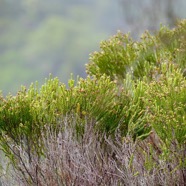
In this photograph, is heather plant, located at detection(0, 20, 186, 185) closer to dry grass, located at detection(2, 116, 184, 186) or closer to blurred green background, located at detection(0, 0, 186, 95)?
dry grass, located at detection(2, 116, 184, 186)

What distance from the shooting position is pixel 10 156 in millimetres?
8367

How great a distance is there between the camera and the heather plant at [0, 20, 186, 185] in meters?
7.47

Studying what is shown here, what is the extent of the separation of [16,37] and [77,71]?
24989mm

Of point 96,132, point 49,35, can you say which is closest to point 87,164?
point 96,132

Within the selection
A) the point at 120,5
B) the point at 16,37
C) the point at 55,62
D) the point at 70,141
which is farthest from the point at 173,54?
the point at 16,37

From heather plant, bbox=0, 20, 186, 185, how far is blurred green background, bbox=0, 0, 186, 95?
85335mm

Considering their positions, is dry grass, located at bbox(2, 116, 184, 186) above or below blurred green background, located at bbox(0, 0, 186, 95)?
below

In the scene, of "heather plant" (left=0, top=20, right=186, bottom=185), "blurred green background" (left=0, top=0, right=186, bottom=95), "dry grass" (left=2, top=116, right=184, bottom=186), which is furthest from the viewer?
"blurred green background" (left=0, top=0, right=186, bottom=95)

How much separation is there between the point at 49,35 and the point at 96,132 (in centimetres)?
11978

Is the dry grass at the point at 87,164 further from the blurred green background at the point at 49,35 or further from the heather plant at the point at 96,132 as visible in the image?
the blurred green background at the point at 49,35

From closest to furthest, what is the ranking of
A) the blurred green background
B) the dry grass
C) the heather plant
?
the heather plant < the dry grass < the blurred green background

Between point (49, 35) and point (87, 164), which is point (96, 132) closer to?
point (87, 164)

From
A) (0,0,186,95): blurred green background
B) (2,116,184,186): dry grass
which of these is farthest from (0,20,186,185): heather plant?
(0,0,186,95): blurred green background

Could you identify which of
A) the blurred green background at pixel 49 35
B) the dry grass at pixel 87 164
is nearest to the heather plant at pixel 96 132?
the dry grass at pixel 87 164
